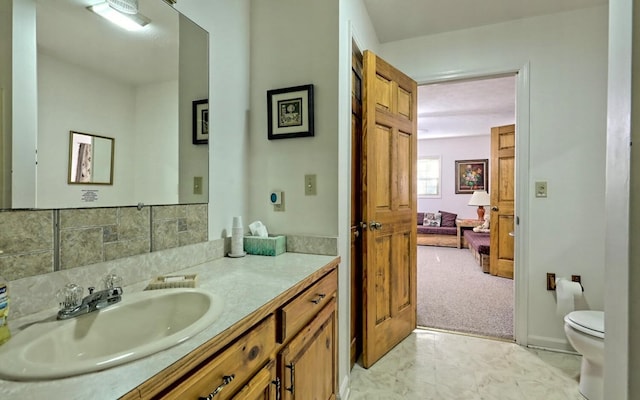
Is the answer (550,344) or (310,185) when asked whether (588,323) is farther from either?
(310,185)

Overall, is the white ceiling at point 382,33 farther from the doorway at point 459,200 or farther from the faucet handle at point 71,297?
the faucet handle at point 71,297

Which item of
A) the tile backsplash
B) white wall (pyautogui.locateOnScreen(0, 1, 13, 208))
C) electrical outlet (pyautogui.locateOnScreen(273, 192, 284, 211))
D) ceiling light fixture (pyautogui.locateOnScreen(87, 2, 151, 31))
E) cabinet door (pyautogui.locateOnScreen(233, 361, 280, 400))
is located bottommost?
cabinet door (pyautogui.locateOnScreen(233, 361, 280, 400))

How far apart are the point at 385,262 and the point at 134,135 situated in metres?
1.65

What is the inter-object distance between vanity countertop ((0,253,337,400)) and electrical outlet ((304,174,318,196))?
13.4 inches

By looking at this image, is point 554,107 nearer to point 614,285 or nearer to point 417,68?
point 417,68

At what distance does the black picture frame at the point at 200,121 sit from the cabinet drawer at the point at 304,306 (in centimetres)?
86

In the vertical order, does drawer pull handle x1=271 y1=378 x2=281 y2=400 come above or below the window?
below

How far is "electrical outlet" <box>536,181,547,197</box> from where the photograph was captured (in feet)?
7.24

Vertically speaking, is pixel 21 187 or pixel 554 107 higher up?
pixel 554 107

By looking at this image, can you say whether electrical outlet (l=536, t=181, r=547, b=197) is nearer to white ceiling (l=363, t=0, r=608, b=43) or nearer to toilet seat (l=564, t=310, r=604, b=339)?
toilet seat (l=564, t=310, r=604, b=339)

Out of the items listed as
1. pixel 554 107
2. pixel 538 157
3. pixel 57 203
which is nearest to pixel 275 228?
pixel 57 203

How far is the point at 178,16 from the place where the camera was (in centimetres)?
130

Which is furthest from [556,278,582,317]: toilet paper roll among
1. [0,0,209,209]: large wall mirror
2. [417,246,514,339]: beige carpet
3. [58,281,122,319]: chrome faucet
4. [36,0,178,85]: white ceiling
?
[36,0,178,85]: white ceiling

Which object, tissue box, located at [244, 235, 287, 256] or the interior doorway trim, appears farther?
the interior doorway trim
